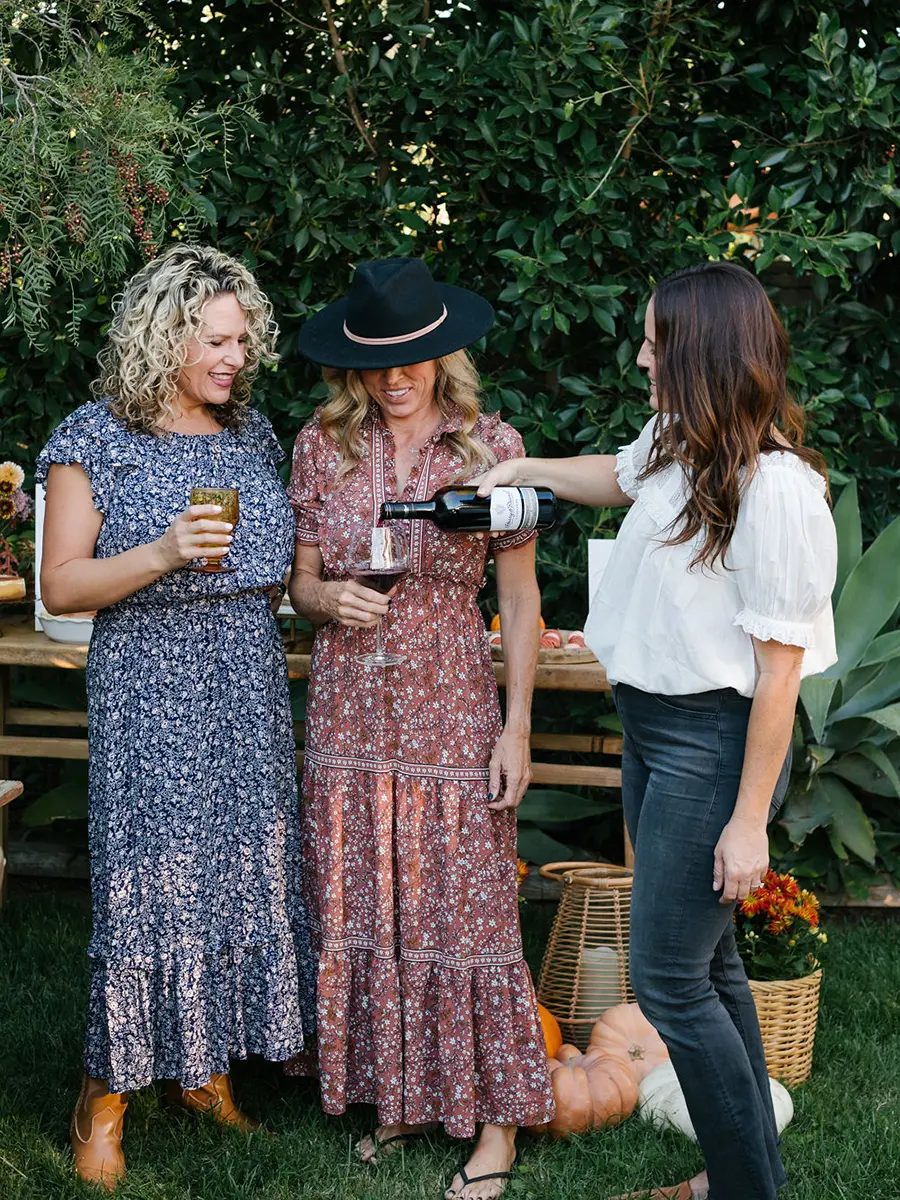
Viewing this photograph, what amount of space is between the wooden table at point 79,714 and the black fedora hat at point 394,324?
44.5 inches

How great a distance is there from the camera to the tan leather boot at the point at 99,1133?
2918 millimetres

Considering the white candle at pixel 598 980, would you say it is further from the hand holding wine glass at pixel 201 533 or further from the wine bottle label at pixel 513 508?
the hand holding wine glass at pixel 201 533

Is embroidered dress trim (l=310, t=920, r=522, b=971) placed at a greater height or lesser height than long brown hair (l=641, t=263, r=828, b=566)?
lesser

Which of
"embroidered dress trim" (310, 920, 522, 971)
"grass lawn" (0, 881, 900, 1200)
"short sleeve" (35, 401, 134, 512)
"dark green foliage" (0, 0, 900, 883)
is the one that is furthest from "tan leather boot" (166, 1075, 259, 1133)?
"dark green foliage" (0, 0, 900, 883)

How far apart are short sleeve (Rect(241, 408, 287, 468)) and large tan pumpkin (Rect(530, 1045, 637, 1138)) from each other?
1.58 meters

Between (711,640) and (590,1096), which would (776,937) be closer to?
(590,1096)

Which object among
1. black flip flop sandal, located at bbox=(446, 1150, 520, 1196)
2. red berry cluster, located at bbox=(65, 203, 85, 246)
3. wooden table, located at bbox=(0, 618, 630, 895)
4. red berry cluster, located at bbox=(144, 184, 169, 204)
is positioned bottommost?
black flip flop sandal, located at bbox=(446, 1150, 520, 1196)

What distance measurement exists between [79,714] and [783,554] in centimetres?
310

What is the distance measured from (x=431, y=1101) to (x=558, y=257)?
2.52 m

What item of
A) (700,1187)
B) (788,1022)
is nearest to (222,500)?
(700,1187)

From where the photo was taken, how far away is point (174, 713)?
2.87m

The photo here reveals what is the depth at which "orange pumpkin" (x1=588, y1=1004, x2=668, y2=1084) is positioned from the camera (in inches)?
131

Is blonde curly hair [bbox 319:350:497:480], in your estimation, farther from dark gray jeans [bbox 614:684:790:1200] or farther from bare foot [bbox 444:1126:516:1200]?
bare foot [bbox 444:1126:516:1200]

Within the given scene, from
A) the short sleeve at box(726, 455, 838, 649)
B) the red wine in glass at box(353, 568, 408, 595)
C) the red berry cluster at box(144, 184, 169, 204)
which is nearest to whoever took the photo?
the short sleeve at box(726, 455, 838, 649)
